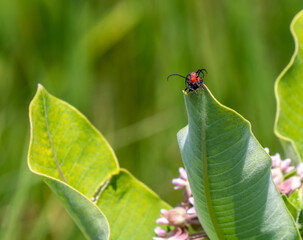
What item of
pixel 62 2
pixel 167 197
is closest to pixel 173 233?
pixel 167 197

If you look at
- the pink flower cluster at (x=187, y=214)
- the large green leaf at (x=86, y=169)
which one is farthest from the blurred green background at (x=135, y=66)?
the pink flower cluster at (x=187, y=214)

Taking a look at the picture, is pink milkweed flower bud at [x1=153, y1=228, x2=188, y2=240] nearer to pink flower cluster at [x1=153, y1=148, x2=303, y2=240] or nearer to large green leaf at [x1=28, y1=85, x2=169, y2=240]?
pink flower cluster at [x1=153, y1=148, x2=303, y2=240]

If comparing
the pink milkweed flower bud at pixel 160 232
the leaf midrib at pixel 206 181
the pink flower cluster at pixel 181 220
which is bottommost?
the pink milkweed flower bud at pixel 160 232

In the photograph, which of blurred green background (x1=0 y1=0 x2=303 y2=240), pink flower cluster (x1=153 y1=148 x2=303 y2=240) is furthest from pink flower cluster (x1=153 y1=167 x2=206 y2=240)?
blurred green background (x1=0 y1=0 x2=303 y2=240)

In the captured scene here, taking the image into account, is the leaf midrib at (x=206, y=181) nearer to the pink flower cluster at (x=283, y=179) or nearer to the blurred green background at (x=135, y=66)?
the pink flower cluster at (x=283, y=179)

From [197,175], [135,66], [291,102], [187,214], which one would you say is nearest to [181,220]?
[187,214]

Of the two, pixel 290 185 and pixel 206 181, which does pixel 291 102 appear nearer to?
pixel 290 185

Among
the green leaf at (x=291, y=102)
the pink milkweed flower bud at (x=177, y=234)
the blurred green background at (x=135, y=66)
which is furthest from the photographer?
the blurred green background at (x=135, y=66)
